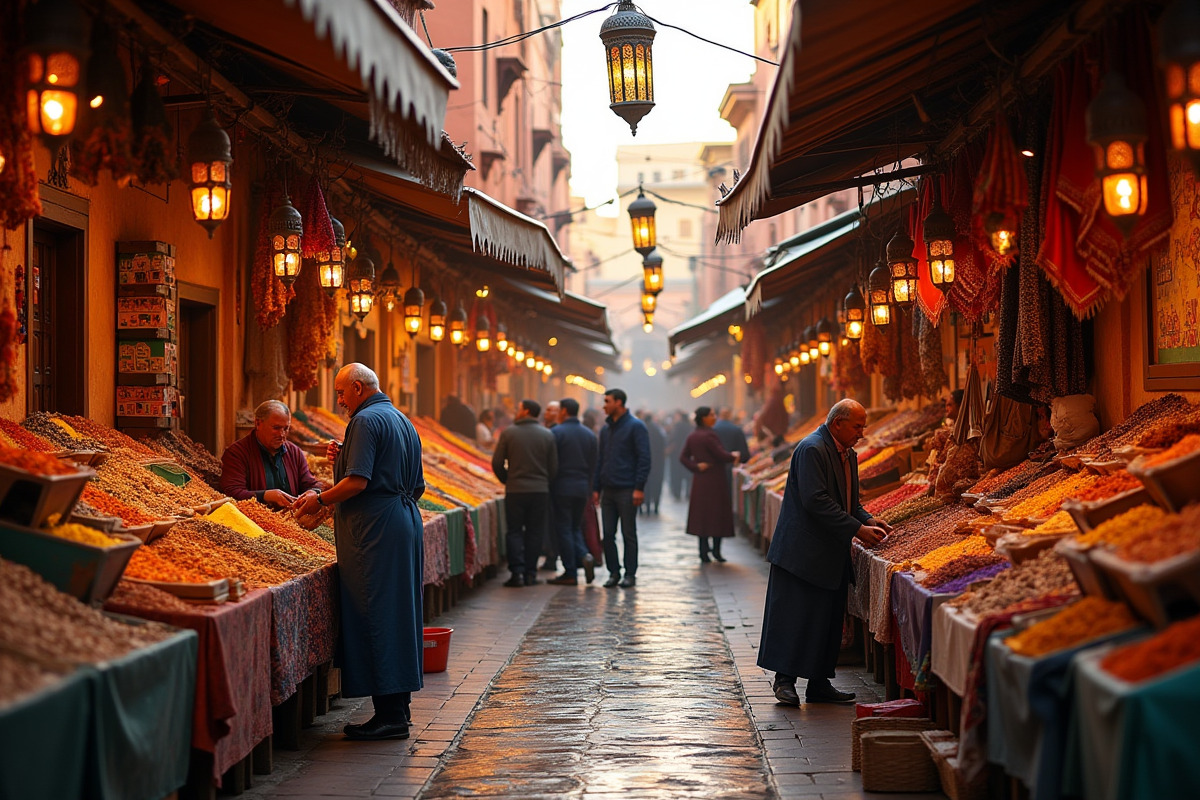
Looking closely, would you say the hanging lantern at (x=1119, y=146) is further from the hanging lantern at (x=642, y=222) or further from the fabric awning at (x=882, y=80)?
the hanging lantern at (x=642, y=222)

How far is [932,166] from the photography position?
8.28m

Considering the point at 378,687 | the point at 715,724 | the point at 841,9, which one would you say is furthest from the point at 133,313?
the point at 841,9

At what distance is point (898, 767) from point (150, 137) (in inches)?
162

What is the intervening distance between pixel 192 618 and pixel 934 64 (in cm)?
430

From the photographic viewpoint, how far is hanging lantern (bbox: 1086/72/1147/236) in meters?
4.82

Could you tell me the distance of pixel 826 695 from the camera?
7586 millimetres

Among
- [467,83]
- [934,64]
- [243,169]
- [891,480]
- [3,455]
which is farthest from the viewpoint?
[467,83]

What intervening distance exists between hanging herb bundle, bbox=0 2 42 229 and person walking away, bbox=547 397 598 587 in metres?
8.95

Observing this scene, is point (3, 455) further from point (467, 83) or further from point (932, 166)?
point (467, 83)

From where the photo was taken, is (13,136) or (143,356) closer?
(13,136)

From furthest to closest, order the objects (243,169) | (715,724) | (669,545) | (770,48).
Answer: (770,48)
(669,545)
(243,169)
(715,724)

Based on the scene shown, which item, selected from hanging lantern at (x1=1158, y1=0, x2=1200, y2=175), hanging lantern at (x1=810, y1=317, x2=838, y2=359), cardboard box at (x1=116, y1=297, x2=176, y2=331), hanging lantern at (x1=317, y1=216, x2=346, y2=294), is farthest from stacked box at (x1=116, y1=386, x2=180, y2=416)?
hanging lantern at (x1=810, y1=317, x2=838, y2=359)

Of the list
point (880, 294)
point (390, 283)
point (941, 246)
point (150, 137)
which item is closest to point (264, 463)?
point (150, 137)

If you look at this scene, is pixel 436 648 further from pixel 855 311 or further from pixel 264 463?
pixel 855 311
